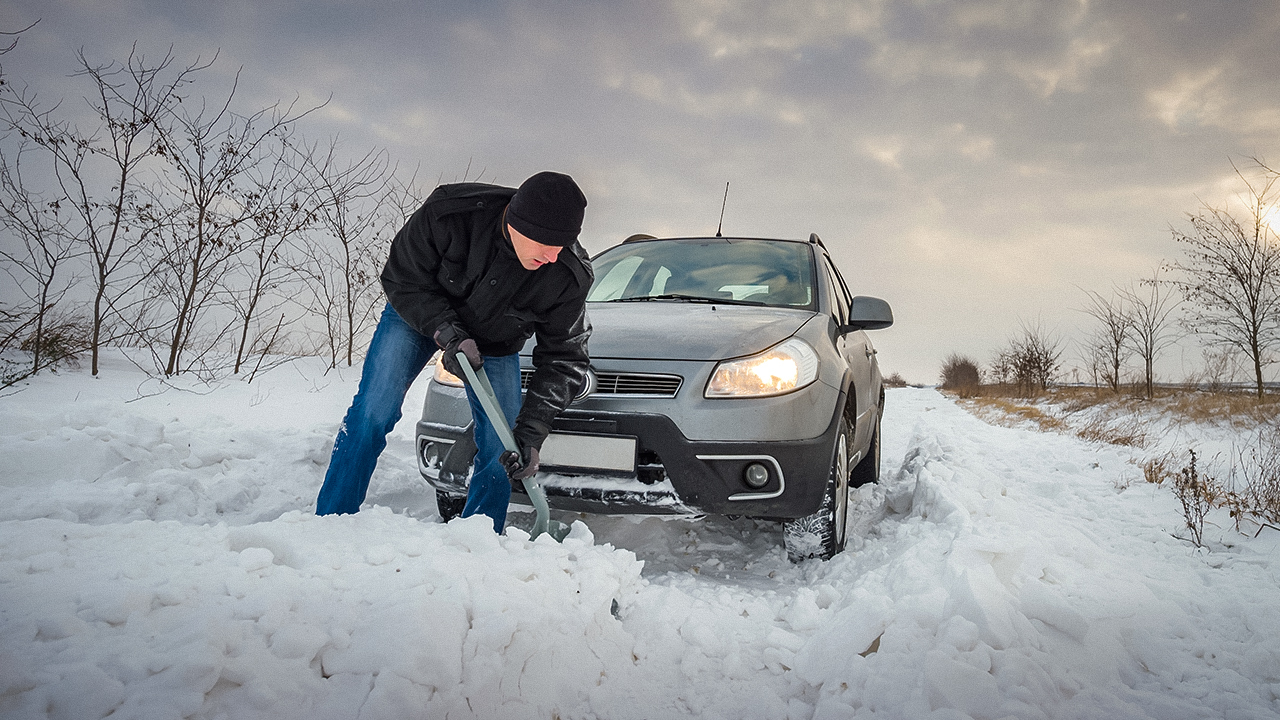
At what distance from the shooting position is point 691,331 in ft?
8.25

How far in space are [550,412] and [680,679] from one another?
1.02 m

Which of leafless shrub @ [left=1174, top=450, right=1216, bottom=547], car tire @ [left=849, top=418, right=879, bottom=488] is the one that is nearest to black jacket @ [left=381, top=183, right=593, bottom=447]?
car tire @ [left=849, top=418, right=879, bottom=488]

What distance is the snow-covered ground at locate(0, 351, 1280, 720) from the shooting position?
117 cm

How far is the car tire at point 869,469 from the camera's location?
4.21m

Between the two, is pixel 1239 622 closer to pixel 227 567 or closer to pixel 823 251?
Result: pixel 823 251

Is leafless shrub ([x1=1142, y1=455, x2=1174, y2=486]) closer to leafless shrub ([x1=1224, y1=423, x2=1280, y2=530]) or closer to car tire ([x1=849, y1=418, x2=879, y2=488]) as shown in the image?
leafless shrub ([x1=1224, y1=423, x2=1280, y2=530])

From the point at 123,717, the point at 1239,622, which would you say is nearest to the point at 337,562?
the point at 123,717

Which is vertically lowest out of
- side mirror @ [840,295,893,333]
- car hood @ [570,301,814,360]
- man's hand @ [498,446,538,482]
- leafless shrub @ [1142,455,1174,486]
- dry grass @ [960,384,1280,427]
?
leafless shrub @ [1142,455,1174,486]

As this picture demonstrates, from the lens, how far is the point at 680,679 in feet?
5.61

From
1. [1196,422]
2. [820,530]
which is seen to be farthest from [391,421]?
[1196,422]

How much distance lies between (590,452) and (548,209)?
3.09 feet

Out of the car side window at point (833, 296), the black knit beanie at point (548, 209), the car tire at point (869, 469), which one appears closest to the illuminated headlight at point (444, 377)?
the black knit beanie at point (548, 209)

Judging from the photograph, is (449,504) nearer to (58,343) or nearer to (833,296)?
(833,296)

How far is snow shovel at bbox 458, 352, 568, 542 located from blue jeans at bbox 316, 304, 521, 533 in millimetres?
128
